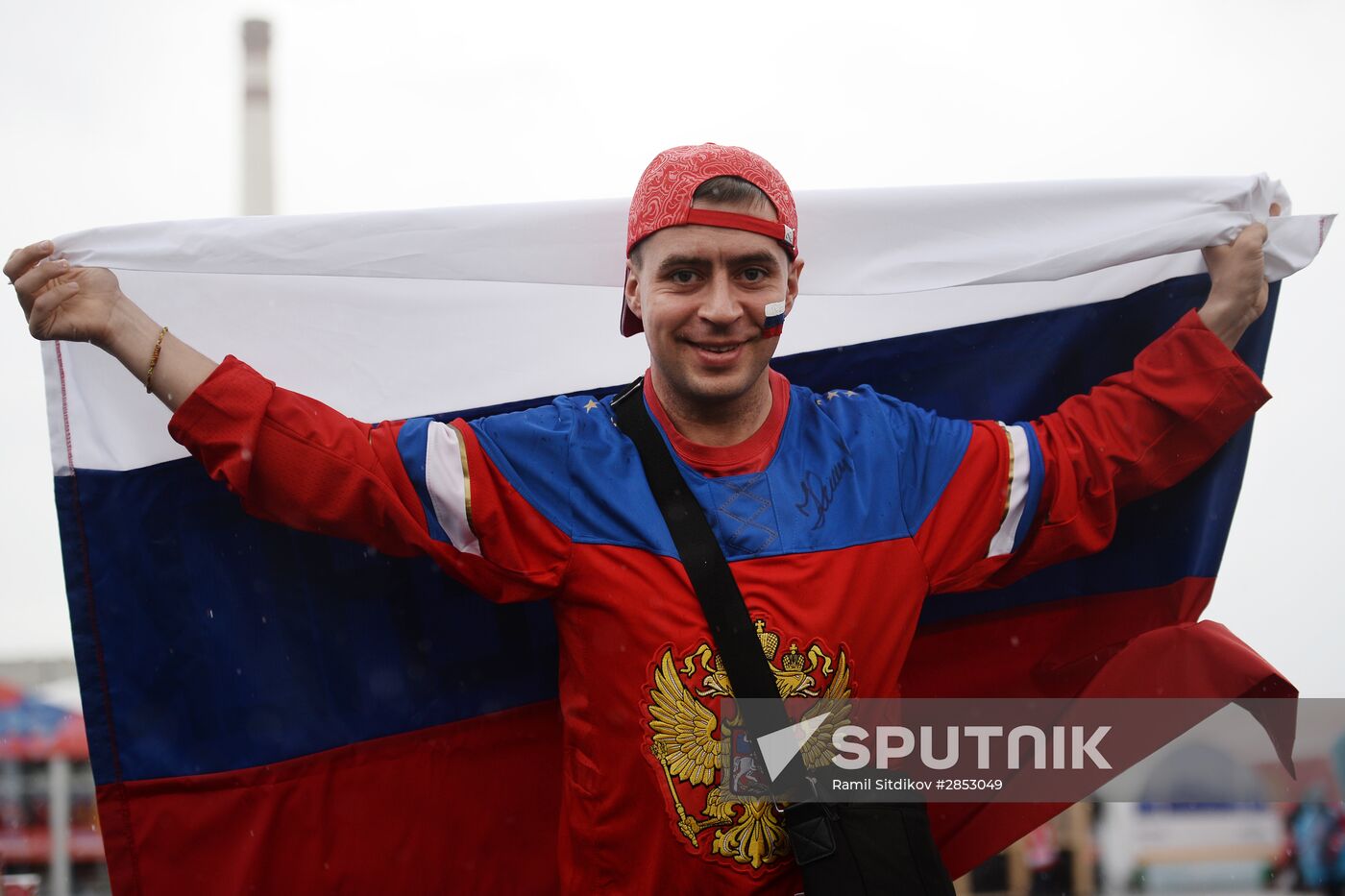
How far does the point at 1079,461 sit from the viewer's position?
2.44m

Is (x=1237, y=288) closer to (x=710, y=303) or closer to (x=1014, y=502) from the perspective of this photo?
(x=1014, y=502)

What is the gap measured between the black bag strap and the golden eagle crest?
0.12 feet

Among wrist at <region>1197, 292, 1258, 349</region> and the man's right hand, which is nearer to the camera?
the man's right hand

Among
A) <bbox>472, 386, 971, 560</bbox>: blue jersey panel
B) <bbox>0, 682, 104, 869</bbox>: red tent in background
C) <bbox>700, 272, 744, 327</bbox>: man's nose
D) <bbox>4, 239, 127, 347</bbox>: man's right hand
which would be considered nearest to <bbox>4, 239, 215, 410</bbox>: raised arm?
<bbox>4, 239, 127, 347</bbox>: man's right hand

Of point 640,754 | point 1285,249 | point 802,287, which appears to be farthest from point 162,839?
point 1285,249

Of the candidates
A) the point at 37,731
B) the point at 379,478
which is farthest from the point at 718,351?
the point at 37,731

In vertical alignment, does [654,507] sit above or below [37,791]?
above

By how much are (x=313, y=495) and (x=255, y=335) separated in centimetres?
65

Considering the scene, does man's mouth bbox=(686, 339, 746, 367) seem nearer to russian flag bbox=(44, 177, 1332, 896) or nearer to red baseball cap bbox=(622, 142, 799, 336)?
red baseball cap bbox=(622, 142, 799, 336)

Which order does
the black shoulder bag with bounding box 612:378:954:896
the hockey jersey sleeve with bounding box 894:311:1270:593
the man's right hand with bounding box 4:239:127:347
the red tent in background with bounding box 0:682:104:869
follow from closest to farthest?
the black shoulder bag with bounding box 612:378:954:896, the man's right hand with bounding box 4:239:127:347, the hockey jersey sleeve with bounding box 894:311:1270:593, the red tent in background with bounding box 0:682:104:869

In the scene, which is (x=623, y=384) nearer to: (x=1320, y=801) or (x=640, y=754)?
(x=640, y=754)

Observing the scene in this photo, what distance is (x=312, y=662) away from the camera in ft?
8.57

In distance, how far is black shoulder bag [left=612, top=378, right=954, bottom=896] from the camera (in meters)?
2.05

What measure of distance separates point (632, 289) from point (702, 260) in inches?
8.8
